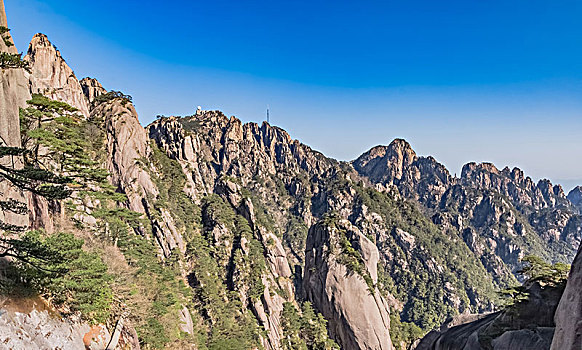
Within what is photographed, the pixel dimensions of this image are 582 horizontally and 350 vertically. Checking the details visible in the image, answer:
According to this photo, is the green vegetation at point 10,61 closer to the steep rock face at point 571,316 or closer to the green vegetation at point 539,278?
the steep rock face at point 571,316

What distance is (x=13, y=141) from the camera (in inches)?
567

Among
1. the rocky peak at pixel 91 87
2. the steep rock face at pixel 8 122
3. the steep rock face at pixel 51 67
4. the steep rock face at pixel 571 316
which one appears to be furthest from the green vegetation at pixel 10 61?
the rocky peak at pixel 91 87

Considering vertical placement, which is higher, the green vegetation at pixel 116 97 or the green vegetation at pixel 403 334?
the green vegetation at pixel 116 97

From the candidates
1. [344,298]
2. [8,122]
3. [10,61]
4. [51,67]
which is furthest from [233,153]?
[10,61]

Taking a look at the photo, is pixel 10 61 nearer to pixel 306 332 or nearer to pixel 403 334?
pixel 306 332

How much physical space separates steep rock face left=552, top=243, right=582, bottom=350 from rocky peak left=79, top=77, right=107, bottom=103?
3487 inches

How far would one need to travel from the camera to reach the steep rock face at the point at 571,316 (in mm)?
9579

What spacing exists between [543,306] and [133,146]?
177 feet

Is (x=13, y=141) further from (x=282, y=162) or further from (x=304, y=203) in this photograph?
(x=282, y=162)

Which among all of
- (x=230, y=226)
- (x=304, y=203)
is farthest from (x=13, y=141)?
(x=304, y=203)

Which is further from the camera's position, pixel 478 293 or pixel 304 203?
→ pixel 304 203

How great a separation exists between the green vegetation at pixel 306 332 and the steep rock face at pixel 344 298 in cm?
162

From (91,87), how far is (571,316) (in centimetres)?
9224

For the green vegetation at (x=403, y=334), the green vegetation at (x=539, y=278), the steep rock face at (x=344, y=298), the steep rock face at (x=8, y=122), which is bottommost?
the green vegetation at (x=403, y=334)
